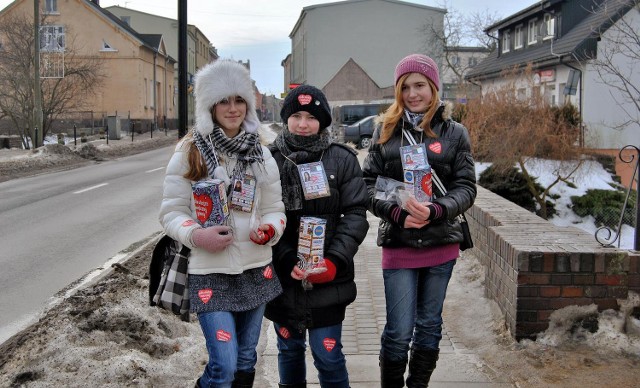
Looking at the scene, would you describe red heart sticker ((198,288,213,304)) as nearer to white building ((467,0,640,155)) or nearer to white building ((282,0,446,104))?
white building ((467,0,640,155))

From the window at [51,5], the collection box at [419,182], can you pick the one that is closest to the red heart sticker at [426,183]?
the collection box at [419,182]

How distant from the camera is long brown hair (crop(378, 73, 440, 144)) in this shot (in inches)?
150

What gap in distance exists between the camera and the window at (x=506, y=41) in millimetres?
37719

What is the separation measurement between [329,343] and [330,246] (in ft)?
1.65

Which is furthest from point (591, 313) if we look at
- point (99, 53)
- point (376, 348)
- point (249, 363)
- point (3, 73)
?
point (99, 53)

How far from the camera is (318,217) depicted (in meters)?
3.56

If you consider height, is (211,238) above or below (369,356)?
above

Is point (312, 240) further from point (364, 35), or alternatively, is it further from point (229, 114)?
point (364, 35)

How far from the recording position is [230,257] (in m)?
3.30

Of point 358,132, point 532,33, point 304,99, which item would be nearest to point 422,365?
point 304,99

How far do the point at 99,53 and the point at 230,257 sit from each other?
52425 mm

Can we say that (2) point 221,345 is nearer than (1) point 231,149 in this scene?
Yes

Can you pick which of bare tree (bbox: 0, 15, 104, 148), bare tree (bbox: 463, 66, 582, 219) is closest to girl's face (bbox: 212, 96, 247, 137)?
bare tree (bbox: 463, 66, 582, 219)

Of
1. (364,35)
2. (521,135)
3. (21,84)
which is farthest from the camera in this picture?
(364,35)
